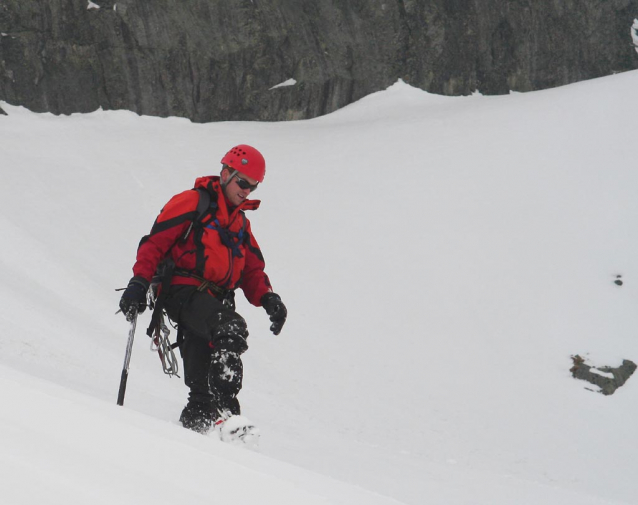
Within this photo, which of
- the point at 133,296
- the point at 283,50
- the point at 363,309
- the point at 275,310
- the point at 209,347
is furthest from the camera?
the point at 283,50

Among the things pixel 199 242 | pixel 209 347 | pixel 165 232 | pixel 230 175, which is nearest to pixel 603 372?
pixel 209 347

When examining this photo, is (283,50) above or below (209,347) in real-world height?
above

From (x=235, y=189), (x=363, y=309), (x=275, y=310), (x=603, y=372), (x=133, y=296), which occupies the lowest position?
(x=133, y=296)

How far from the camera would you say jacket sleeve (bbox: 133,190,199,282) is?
4.06 m

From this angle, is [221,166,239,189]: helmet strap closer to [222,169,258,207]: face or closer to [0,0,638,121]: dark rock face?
[222,169,258,207]: face

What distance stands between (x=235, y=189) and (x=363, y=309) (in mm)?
7392

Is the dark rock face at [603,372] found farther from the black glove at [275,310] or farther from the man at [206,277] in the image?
the man at [206,277]

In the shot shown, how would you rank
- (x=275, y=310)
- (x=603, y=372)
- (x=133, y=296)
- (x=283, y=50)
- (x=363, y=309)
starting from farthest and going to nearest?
(x=283, y=50) → (x=363, y=309) → (x=603, y=372) → (x=275, y=310) → (x=133, y=296)

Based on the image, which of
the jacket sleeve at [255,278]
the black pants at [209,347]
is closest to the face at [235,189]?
the jacket sleeve at [255,278]

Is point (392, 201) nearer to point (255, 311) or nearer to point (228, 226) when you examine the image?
point (255, 311)

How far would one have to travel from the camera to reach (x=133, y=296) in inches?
155

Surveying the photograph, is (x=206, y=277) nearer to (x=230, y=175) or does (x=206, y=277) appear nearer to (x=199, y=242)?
(x=199, y=242)

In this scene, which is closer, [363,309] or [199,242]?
[199,242]

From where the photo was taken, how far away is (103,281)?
1007 centimetres
